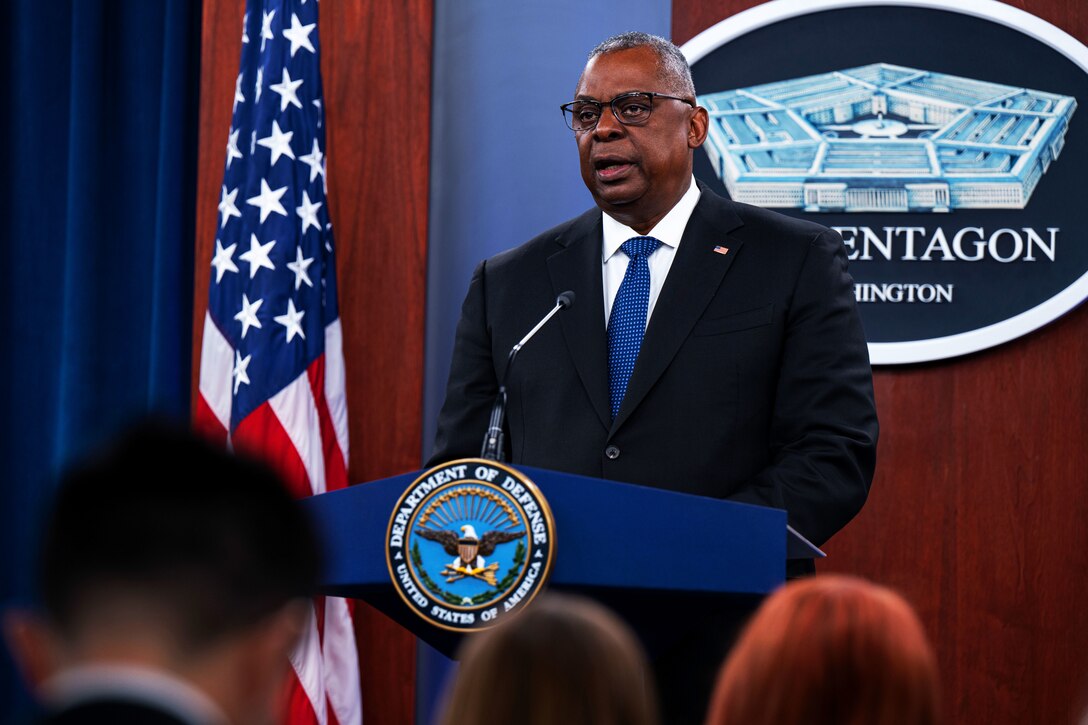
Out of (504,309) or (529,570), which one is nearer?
(529,570)

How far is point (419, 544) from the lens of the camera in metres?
2.04

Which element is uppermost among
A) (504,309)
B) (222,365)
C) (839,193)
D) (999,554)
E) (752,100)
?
(752,100)

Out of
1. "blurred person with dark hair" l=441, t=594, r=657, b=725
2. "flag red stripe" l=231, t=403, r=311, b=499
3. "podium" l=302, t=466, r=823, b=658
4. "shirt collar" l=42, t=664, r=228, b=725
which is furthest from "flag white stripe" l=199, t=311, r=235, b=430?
"shirt collar" l=42, t=664, r=228, b=725

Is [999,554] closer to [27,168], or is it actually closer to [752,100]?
[752,100]

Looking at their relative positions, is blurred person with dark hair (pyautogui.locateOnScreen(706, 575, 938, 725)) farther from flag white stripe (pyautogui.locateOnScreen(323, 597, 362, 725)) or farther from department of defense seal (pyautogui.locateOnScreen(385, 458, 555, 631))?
flag white stripe (pyautogui.locateOnScreen(323, 597, 362, 725))

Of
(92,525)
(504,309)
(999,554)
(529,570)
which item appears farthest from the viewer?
(999,554)

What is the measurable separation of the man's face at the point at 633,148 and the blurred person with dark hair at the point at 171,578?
2024 millimetres

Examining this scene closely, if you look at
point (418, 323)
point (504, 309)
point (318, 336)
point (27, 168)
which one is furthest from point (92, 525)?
point (27, 168)

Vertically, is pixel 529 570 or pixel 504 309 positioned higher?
pixel 504 309

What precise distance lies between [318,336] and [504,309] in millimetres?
1461

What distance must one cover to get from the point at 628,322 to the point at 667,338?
105 millimetres

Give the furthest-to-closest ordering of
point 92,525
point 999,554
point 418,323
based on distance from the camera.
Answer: point 418,323
point 999,554
point 92,525

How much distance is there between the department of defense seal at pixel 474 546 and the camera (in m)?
1.97

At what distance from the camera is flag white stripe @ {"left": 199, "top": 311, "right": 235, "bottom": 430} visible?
427 cm
